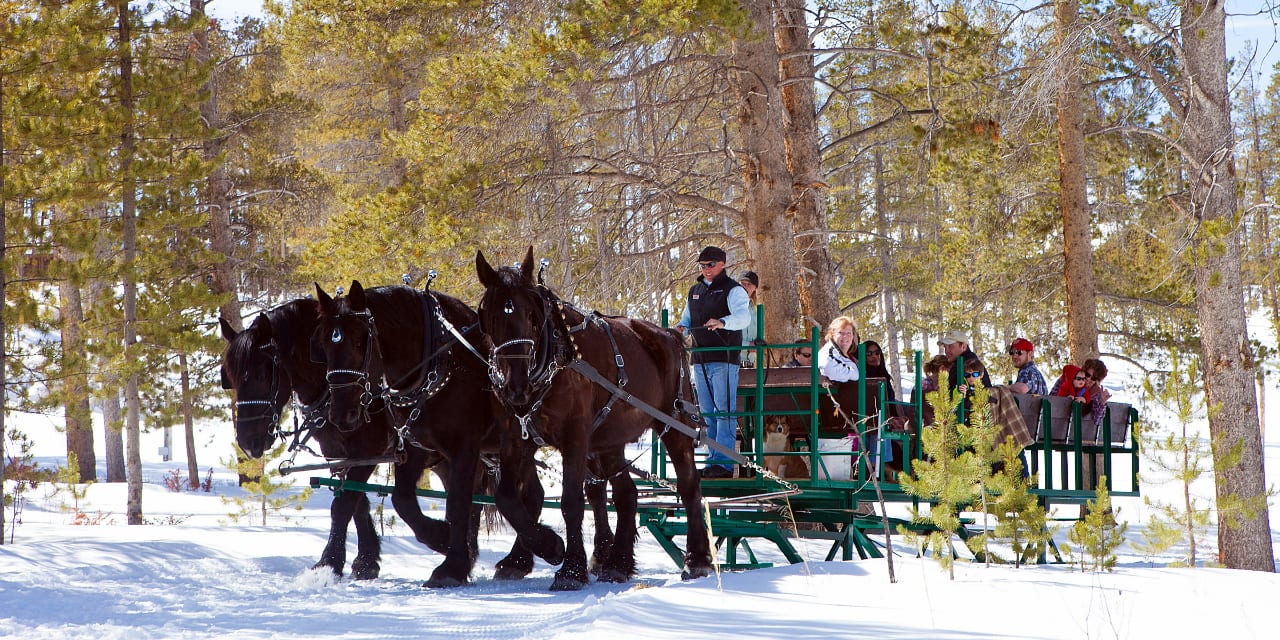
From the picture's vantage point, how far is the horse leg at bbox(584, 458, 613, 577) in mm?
7814

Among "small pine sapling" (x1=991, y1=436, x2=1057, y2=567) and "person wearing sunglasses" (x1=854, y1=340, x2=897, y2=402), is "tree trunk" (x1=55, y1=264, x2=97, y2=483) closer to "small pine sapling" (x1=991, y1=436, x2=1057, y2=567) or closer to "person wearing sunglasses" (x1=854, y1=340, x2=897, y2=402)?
"person wearing sunglasses" (x1=854, y1=340, x2=897, y2=402)

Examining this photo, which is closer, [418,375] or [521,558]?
[418,375]

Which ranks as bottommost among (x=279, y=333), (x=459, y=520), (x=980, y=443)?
(x=459, y=520)

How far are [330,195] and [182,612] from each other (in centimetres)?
1471

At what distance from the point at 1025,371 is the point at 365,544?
585 cm

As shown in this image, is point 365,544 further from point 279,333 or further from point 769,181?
point 769,181

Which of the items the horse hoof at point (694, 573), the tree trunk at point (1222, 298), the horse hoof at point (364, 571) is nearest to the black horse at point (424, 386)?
the horse hoof at point (364, 571)

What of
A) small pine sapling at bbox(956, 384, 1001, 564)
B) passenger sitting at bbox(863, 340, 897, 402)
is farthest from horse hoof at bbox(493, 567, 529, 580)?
passenger sitting at bbox(863, 340, 897, 402)

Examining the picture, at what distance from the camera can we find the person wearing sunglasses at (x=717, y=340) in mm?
8359

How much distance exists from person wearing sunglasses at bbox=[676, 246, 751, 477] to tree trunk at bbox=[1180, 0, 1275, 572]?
4661 millimetres

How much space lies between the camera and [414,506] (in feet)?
23.8

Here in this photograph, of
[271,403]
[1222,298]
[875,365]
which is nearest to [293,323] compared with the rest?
[271,403]

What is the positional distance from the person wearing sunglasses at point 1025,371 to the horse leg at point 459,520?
475 centimetres

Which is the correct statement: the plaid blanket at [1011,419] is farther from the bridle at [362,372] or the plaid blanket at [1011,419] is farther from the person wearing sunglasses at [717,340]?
the bridle at [362,372]
